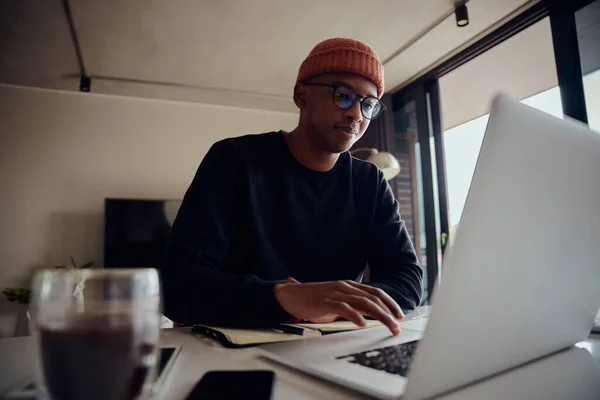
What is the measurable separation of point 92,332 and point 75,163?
11.3ft

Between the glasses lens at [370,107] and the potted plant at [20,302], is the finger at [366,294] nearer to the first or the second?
the glasses lens at [370,107]

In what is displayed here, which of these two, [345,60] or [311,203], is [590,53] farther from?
[311,203]

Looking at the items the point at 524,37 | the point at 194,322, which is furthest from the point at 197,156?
the point at 194,322

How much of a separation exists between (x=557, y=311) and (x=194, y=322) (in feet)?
2.00

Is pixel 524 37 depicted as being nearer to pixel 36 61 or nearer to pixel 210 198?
pixel 210 198

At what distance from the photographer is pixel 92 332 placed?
0.92 ft

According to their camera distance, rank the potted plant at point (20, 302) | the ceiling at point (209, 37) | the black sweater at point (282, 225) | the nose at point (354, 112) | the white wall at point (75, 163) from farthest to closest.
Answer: the white wall at point (75, 163)
the potted plant at point (20, 302)
the ceiling at point (209, 37)
the nose at point (354, 112)
the black sweater at point (282, 225)

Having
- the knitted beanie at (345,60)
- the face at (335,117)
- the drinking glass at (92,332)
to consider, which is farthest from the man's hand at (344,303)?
the knitted beanie at (345,60)

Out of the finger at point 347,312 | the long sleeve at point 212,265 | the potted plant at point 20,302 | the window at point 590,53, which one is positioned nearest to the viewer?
the finger at point 347,312

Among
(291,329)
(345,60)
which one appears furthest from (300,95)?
(291,329)

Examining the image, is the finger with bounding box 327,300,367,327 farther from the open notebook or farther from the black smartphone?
the black smartphone

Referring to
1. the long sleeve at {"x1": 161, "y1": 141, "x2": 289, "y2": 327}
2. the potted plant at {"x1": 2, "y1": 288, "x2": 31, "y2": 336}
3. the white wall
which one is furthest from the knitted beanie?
the potted plant at {"x1": 2, "y1": 288, "x2": 31, "y2": 336}

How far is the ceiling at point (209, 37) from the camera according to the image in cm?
226

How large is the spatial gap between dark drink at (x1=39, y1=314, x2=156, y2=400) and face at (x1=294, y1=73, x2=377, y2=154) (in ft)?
2.94
